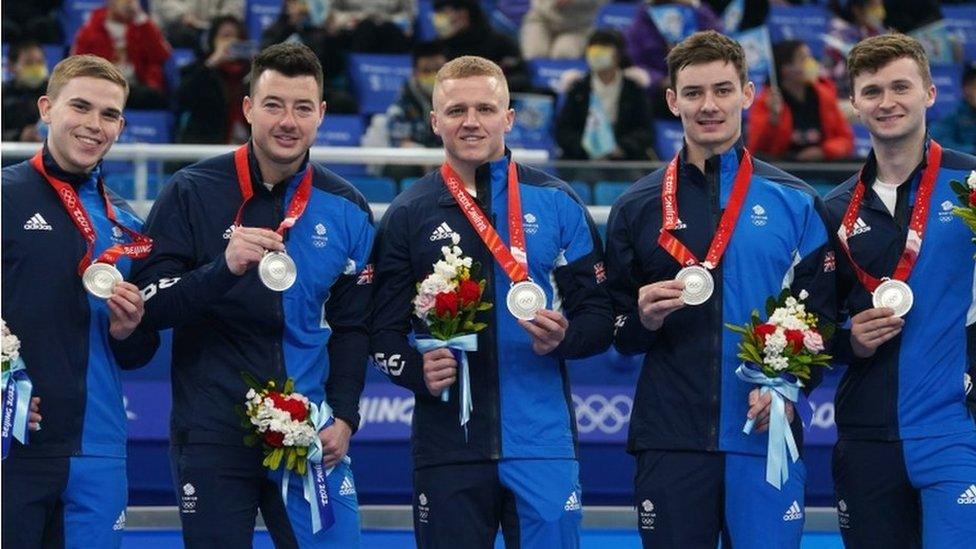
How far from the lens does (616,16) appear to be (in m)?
13.7

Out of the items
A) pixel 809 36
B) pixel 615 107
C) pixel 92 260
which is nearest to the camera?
pixel 92 260

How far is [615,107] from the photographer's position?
1138 centimetres

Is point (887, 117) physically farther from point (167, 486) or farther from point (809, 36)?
point (809, 36)

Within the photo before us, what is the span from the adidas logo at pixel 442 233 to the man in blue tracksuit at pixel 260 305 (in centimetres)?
24

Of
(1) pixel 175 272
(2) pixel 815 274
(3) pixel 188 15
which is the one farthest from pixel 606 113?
(1) pixel 175 272

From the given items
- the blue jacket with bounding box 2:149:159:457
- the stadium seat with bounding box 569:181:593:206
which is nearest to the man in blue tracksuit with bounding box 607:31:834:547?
the blue jacket with bounding box 2:149:159:457

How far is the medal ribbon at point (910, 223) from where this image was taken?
5.65 meters

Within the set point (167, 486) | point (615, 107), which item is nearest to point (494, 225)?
point (167, 486)

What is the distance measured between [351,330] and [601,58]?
6.09 m

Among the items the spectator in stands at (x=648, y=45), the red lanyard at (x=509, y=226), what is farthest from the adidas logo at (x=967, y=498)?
the spectator in stands at (x=648, y=45)

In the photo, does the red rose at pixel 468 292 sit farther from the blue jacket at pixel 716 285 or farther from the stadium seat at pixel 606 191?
the stadium seat at pixel 606 191

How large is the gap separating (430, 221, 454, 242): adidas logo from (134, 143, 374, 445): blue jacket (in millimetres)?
242

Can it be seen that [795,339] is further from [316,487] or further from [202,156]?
[202,156]

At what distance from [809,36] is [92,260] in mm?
9712
